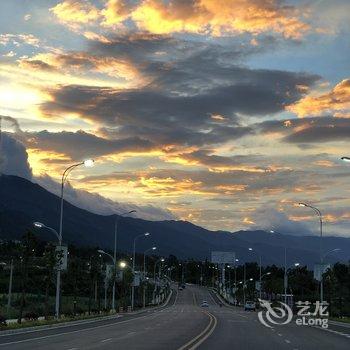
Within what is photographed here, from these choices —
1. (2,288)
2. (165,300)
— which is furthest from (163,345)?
(165,300)

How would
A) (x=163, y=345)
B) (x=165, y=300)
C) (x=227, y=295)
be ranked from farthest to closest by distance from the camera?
(x=227, y=295), (x=165, y=300), (x=163, y=345)

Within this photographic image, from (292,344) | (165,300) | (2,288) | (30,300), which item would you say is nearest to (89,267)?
(30,300)

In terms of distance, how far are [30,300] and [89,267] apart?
27761 mm

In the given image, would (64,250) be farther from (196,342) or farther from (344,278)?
(344,278)

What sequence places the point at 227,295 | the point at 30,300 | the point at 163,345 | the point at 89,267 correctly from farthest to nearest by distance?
1. the point at 227,295
2. the point at 30,300
3. the point at 89,267
4. the point at 163,345

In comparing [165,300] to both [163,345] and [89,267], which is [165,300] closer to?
[89,267]

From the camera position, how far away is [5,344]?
2977 cm

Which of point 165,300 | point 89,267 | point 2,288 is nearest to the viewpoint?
point 89,267

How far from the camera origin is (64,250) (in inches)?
2185

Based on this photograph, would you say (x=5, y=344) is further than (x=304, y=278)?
No

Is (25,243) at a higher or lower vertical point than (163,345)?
higher

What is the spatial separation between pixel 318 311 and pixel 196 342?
47609 mm

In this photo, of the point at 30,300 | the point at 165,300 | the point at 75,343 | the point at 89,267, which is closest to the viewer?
the point at 75,343

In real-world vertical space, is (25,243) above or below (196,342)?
above
